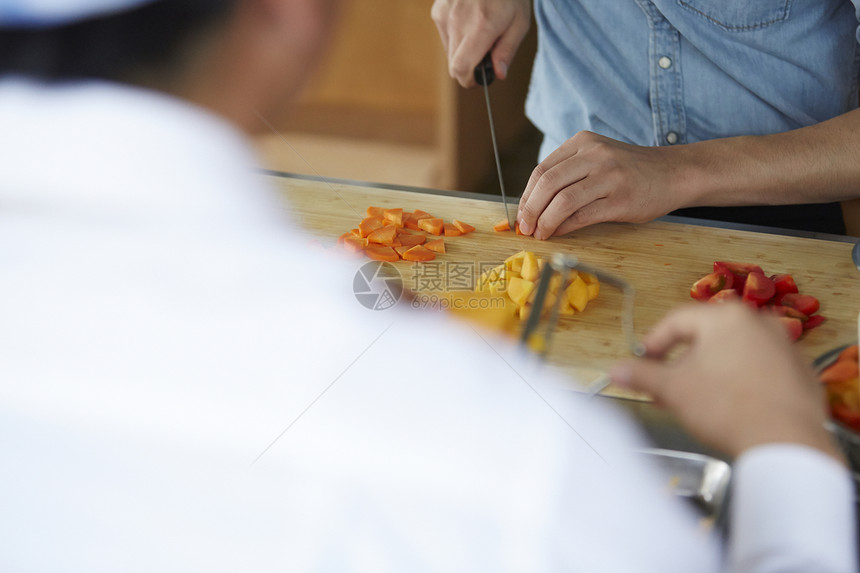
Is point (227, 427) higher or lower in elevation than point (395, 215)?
higher

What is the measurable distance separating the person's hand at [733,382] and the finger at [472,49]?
0.82m

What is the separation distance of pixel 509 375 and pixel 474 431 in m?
0.06

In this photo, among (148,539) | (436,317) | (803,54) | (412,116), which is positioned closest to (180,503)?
Result: (148,539)

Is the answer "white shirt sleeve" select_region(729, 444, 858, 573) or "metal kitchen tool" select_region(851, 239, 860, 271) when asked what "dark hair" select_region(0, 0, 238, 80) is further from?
"metal kitchen tool" select_region(851, 239, 860, 271)

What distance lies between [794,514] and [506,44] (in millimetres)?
927

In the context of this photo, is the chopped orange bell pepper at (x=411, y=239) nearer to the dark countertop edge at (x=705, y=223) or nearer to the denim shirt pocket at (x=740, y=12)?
the dark countertop edge at (x=705, y=223)

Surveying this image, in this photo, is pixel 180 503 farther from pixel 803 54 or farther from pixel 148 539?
pixel 803 54

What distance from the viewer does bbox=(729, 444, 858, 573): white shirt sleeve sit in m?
0.33

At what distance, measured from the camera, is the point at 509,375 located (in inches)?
18.2

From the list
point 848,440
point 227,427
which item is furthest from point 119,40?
point 848,440

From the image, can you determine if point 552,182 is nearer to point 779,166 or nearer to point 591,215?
point 591,215

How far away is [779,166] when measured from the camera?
93 cm

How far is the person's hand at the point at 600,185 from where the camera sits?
0.92 m

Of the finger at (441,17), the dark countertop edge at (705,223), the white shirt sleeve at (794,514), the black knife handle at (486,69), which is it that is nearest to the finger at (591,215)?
the dark countertop edge at (705,223)
